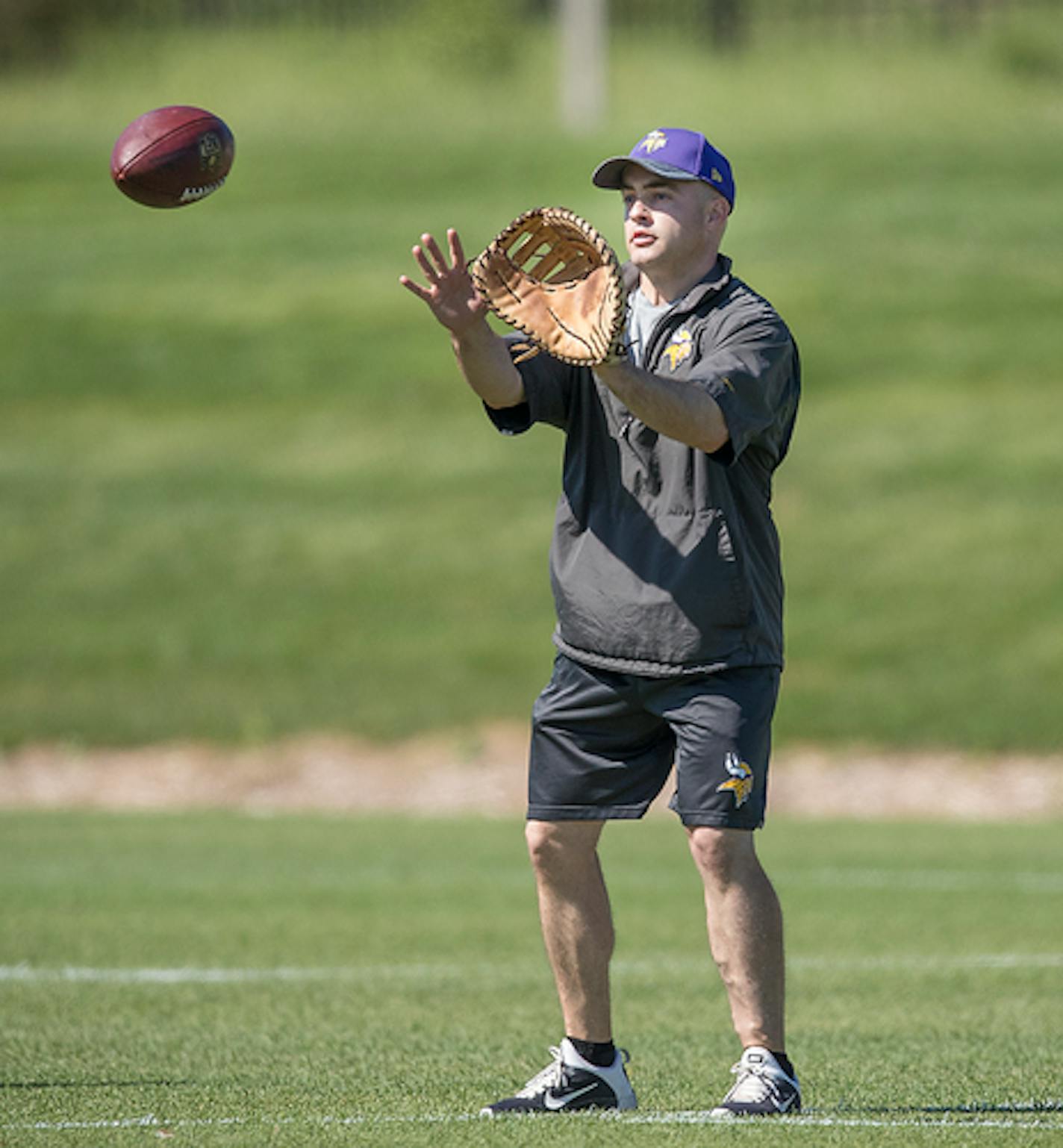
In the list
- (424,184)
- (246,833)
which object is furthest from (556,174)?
(246,833)

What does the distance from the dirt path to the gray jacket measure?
10.8 m

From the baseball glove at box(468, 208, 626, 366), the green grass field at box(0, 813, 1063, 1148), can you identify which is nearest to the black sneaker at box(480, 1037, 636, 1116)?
the green grass field at box(0, 813, 1063, 1148)

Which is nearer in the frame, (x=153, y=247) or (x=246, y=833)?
(x=246, y=833)

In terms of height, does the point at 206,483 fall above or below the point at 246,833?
above

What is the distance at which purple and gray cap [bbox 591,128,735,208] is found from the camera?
564 centimetres

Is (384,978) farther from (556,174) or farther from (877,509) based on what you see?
(556,174)

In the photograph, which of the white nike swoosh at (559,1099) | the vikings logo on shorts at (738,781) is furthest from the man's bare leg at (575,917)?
the vikings logo on shorts at (738,781)

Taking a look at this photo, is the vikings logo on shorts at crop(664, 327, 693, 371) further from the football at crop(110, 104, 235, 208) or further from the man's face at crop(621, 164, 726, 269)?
the football at crop(110, 104, 235, 208)

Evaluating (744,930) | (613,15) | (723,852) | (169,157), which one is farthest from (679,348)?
(613,15)

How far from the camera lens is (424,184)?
34.1 metres

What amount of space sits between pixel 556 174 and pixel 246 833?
67.4ft

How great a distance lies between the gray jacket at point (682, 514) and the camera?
5555mm

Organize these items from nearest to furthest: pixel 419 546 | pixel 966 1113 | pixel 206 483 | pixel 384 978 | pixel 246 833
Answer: pixel 966 1113 → pixel 384 978 → pixel 246 833 → pixel 419 546 → pixel 206 483

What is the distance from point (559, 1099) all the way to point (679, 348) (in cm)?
202
